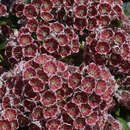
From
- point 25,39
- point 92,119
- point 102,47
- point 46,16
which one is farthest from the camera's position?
point 46,16

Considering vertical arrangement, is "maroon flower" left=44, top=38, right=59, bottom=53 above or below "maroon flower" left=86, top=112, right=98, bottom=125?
above

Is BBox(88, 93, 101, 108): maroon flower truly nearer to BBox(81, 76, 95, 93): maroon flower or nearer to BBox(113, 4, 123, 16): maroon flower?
BBox(81, 76, 95, 93): maroon flower

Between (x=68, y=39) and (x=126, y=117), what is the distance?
3.16ft

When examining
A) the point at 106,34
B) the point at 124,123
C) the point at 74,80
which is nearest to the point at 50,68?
the point at 74,80

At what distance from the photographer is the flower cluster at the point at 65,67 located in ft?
7.22

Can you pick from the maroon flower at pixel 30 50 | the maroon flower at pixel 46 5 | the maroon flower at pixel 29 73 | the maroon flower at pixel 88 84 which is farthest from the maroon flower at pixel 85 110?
the maroon flower at pixel 46 5

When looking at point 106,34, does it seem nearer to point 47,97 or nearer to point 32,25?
point 32,25

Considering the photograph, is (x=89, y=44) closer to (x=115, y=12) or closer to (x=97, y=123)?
(x=115, y=12)

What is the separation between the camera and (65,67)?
230cm

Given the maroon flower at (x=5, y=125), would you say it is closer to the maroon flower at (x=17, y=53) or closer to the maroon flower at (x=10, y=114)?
the maroon flower at (x=10, y=114)

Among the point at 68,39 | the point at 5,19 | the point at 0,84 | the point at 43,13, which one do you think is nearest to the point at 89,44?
the point at 68,39

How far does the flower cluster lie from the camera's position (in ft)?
7.22

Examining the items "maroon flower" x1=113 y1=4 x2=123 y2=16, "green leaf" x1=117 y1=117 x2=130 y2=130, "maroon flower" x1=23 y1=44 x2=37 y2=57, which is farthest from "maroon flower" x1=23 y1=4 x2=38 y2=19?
"green leaf" x1=117 y1=117 x2=130 y2=130

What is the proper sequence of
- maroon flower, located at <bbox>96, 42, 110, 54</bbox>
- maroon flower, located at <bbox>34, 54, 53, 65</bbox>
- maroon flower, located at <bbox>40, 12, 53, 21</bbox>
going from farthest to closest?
maroon flower, located at <bbox>40, 12, 53, 21</bbox>
maroon flower, located at <bbox>96, 42, 110, 54</bbox>
maroon flower, located at <bbox>34, 54, 53, 65</bbox>
